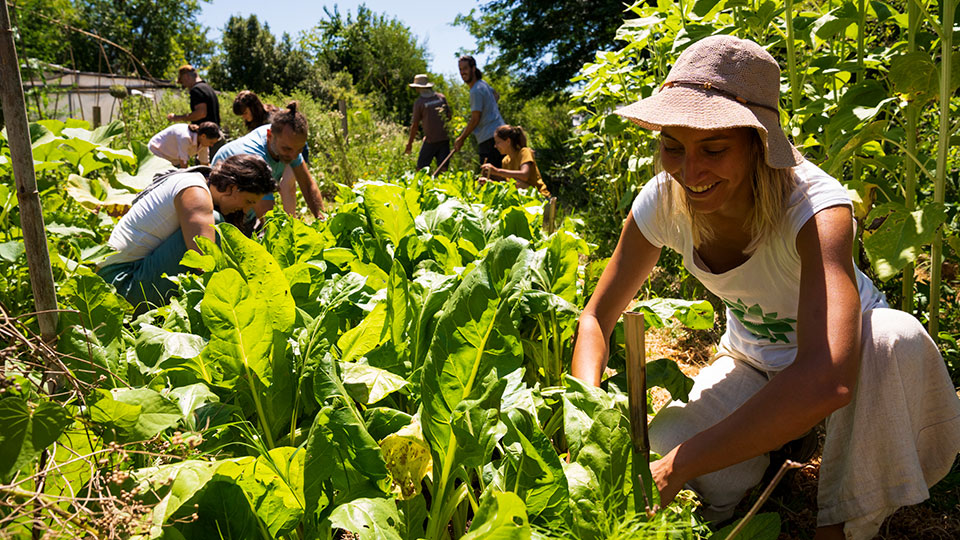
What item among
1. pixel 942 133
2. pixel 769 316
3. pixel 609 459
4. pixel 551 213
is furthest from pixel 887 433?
pixel 551 213

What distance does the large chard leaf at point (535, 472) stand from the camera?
121cm

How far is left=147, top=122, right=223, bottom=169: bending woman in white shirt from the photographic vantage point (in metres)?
6.62

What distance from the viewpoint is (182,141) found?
6613 mm

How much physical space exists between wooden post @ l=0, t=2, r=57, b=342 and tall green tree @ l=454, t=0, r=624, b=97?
14125 millimetres

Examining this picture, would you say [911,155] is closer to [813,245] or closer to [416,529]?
[813,245]

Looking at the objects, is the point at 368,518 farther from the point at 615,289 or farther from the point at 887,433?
the point at 887,433

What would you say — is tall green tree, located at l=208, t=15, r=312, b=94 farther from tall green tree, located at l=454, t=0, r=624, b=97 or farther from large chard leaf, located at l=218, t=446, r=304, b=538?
large chard leaf, located at l=218, t=446, r=304, b=538

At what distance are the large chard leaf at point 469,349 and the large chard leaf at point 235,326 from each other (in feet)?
1.25

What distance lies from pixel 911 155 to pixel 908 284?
1.31 feet

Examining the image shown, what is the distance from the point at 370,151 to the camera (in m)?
11.6

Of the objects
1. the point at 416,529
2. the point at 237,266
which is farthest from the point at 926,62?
the point at 237,266

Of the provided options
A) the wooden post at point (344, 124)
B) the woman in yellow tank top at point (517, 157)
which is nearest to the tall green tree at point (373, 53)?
the wooden post at point (344, 124)

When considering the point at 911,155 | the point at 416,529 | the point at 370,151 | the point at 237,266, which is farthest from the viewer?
the point at 370,151

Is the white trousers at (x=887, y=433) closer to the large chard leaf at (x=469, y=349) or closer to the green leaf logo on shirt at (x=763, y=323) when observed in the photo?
the green leaf logo on shirt at (x=763, y=323)
